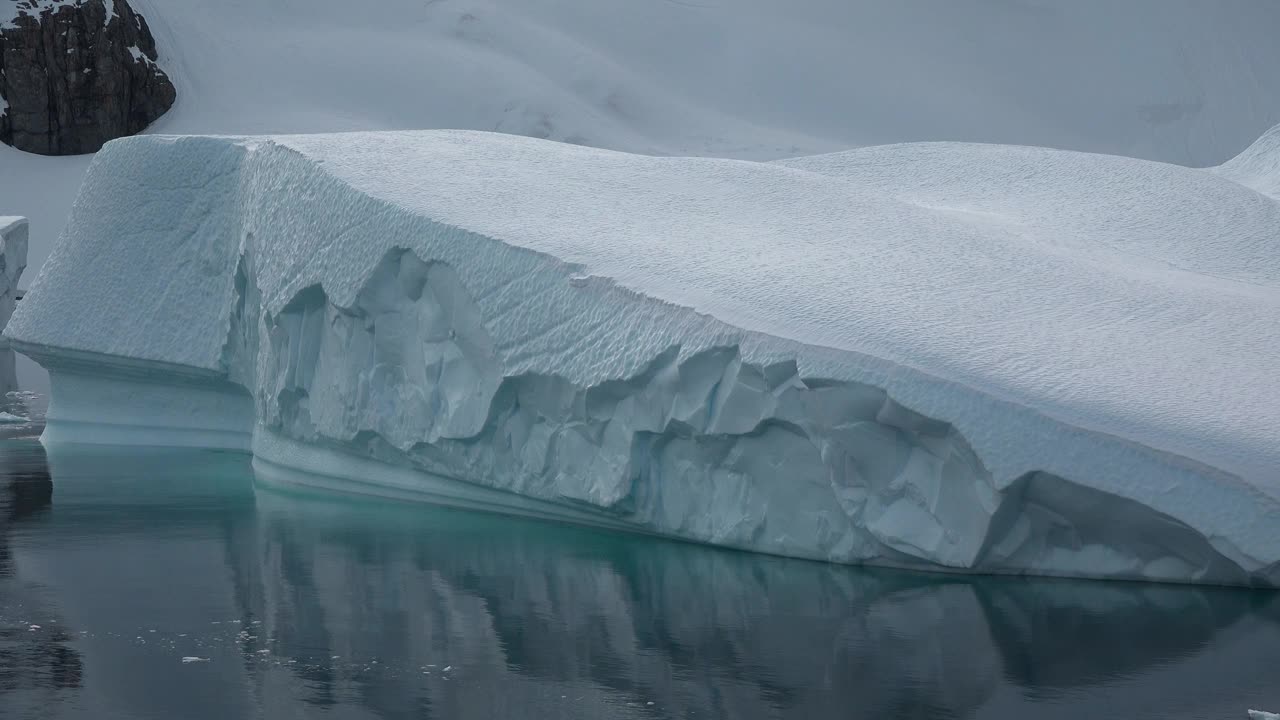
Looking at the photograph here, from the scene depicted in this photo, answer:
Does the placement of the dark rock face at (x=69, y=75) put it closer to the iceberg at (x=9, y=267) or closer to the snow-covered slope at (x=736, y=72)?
the snow-covered slope at (x=736, y=72)

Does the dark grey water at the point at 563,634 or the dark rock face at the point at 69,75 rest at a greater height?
the dark rock face at the point at 69,75

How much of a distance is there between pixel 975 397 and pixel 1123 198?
5.21m

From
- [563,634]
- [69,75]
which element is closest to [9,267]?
[563,634]

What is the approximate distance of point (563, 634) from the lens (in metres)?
5.08

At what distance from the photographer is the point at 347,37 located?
3766cm

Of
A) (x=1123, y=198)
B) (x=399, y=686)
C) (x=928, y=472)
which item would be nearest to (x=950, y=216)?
(x=1123, y=198)

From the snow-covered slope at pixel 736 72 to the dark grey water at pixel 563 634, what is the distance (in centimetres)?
2739

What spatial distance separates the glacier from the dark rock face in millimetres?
23284

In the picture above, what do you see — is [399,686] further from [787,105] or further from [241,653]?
[787,105]

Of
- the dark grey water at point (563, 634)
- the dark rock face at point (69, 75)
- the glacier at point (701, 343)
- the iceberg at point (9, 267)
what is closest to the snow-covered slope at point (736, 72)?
the dark rock face at point (69, 75)

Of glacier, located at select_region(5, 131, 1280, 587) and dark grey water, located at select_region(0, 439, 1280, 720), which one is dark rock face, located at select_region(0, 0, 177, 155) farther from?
dark grey water, located at select_region(0, 439, 1280, 720)

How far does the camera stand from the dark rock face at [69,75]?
31.2m

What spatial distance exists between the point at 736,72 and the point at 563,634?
36.1m

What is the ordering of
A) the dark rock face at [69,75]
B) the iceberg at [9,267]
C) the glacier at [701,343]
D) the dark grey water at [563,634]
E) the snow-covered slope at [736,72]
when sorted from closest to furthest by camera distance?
the dark grey water at [563,634] → the glacier at [701,343] → the iceberg at [9,267] → the dark rock face at [69,75] → the snow-covered slope at [736,72]
